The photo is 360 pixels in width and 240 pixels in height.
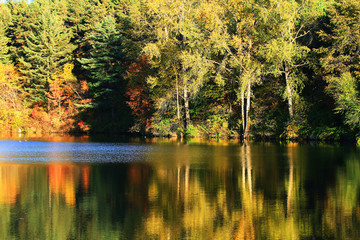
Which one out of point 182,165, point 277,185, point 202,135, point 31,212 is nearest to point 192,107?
point 202,135

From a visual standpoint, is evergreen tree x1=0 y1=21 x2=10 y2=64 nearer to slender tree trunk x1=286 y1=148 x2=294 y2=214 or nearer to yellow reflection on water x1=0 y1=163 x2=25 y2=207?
yellow reflection on water x1=0 y1=163 x2=25 y2=207

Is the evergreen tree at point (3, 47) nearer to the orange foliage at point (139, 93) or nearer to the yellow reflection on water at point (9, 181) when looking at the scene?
the orange foliage at point (139, 93)

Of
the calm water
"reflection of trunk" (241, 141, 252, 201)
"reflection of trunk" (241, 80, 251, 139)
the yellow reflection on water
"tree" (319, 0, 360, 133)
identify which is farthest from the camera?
"reflection of trunk" (241, 80, 251, 139)

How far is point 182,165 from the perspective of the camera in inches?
926

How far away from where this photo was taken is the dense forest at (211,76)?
1501 inches

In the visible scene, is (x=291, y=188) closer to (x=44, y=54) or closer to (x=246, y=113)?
(x=246, y=113)

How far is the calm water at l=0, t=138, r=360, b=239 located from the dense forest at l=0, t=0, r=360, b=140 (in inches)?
536

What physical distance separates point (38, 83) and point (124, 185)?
181 ft

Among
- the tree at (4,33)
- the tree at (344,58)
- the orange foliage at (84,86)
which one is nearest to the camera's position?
the tree at (344,58)

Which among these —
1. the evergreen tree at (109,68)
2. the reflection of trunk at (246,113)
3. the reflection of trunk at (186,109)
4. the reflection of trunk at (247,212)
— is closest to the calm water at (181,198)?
the reflection of trunk at (247,212)

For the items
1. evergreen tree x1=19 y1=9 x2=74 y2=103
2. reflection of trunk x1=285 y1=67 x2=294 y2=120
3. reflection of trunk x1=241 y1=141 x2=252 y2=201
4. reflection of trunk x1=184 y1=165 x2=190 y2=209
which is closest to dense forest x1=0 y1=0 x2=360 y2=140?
reflection of trunk x1=285 y1=67 x2=294 y2=120

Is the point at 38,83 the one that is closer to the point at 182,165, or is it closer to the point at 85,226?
the point at 182,165

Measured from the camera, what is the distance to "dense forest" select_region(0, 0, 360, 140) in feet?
125

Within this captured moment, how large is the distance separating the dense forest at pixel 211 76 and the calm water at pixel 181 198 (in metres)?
13.6
